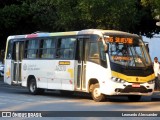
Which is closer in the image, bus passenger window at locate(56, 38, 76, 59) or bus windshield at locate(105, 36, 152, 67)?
bus windshield at locate(105, 36, 152, 67)

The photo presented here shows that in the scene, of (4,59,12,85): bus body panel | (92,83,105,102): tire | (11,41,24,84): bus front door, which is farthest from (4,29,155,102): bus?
(4,59,12,85): bus body panel

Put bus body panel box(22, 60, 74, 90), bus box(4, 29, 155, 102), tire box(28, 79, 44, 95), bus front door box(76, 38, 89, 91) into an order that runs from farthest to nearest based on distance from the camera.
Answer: tire box(28, 79, 44, 95) < bus body panel box(22, 60, 74, 90) < bus front door box(76, 38, 89, 91) < bus box(4, 29, 155, 102)

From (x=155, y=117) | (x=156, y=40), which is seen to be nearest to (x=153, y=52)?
(x=156, y=40)

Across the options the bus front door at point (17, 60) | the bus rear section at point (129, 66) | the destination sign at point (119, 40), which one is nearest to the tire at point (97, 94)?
the bus rear section at point (129, 66)

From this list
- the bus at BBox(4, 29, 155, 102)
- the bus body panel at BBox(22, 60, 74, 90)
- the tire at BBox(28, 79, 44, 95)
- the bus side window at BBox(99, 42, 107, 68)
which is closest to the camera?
the bus at BBox(4, 29, 155, 102)

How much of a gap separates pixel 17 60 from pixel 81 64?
6.02 m

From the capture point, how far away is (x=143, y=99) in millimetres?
22219

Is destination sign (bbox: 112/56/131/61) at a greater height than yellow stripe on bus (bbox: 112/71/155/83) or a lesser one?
greater

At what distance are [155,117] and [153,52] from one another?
38.9 metres

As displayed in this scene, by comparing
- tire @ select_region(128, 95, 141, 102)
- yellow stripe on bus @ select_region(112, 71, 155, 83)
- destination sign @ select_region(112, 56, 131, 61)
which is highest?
destination sign @ select_region(112, 56, 131, 61)

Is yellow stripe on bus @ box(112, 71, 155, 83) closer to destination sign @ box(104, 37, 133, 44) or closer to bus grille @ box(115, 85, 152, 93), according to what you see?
bus grille @ box(115, 85, 152, 93)

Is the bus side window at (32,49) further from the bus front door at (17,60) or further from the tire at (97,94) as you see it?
the tire at (97,94)

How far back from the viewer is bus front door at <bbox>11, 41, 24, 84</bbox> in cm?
2583

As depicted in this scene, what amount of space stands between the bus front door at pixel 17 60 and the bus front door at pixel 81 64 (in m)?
5.32
